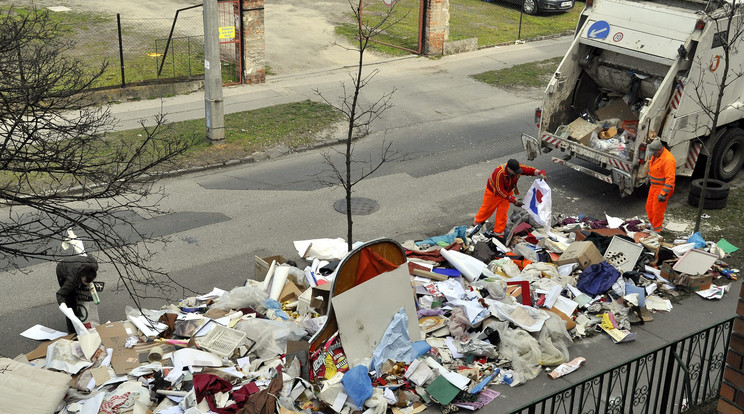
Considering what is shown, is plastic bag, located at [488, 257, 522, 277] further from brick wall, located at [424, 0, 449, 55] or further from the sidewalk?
brick wall, located at [424, 0, 449, 55]

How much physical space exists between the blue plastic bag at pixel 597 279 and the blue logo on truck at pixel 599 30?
4.77 metres

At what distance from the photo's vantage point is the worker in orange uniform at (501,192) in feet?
37.5

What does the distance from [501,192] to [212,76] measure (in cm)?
612

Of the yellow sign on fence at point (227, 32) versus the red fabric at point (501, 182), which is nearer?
the red fabric at point (501, 182)

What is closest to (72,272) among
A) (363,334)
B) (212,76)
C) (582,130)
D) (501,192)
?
(363,334)

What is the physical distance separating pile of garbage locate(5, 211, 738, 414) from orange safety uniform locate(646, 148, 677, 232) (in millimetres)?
1151

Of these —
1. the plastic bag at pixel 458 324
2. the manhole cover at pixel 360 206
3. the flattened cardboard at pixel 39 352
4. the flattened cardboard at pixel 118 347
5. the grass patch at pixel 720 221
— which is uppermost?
the plastic bag at pixel 458 324

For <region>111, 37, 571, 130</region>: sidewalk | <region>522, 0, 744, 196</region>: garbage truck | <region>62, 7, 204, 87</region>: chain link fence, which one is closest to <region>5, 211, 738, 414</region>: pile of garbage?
<region>522, 0, 744, 196</region>: garbage truck

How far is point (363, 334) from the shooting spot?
848 cm

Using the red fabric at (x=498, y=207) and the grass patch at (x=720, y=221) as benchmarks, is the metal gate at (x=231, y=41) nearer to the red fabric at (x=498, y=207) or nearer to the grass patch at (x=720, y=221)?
the red fabric at (x=498, y=207)

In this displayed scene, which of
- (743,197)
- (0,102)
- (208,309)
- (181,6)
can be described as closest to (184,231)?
(208,309)

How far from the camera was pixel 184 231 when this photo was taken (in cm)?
1191

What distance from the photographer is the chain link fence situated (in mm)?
17938

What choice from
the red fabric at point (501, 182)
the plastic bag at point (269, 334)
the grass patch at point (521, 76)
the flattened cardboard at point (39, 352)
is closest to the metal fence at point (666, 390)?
the plastic bag at point (269, 334)
